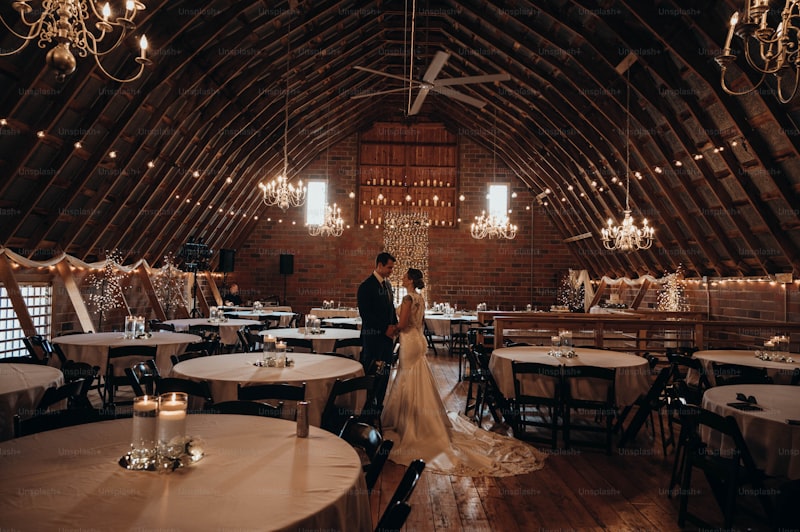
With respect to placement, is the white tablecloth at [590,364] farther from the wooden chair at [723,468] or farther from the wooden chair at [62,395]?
the wooden chair at [62,395]

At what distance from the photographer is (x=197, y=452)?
2.20 metres

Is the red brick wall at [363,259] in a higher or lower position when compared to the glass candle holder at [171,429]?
higher

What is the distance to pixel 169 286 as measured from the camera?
1295 cm

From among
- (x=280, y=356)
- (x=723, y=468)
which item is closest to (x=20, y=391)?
(x=280, y=356)

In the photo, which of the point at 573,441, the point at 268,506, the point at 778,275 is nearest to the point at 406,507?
the point at 268,506

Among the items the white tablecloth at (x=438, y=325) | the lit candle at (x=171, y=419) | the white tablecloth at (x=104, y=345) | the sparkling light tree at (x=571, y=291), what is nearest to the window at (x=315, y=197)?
the white tablecloth at (x=438, y=325)

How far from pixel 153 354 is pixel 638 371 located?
454 cm

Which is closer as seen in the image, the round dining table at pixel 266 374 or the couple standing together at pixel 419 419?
the round dining table at pixel 266 374

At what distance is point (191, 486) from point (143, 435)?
33cm

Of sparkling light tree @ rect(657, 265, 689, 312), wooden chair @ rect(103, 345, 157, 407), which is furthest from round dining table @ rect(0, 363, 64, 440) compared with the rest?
sparkling light tree @ rect(657, 265, 689, 312)

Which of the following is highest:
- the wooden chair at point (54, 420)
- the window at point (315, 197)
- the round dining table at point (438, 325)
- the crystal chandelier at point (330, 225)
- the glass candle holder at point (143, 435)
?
the window at point (315, 197)

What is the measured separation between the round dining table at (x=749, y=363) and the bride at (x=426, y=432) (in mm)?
2087

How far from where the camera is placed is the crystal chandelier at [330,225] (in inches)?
503

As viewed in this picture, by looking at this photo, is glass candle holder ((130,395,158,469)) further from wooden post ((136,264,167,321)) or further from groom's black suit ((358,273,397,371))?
wooden post ((136,264,167,321))
